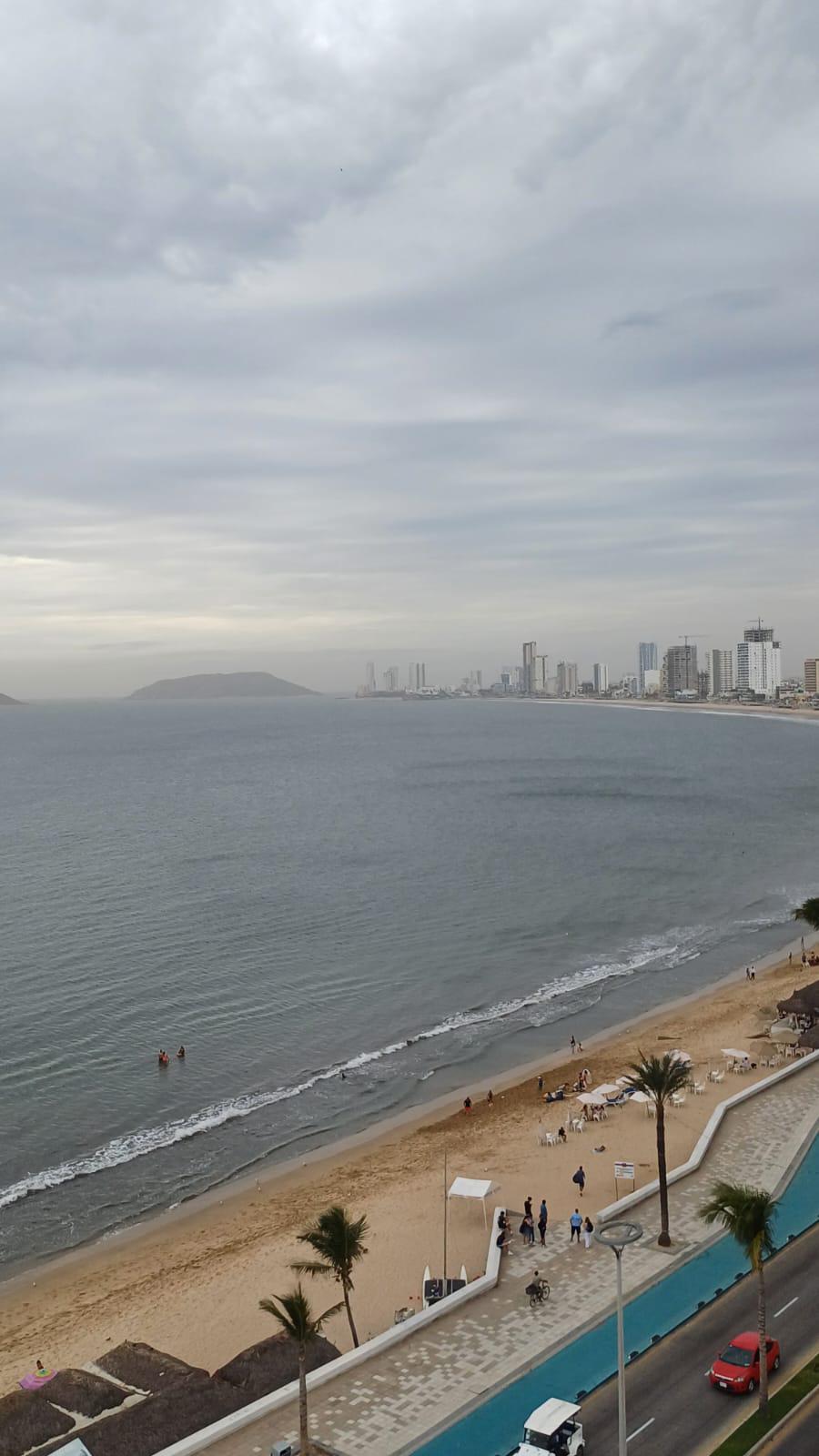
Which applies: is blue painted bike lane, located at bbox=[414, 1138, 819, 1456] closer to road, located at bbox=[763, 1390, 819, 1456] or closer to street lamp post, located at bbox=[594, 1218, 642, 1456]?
street lamp post, located at bbox=[594, 1218, 642, 1456]

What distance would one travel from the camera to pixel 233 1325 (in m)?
23.8

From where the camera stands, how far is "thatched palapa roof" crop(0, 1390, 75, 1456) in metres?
17.4

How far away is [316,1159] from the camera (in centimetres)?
3278

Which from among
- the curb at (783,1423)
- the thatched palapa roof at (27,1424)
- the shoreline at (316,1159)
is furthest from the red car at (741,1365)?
the shoreline at (316,1159)

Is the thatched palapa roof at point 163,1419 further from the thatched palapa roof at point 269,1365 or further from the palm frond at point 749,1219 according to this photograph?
the palm frond at point 749,1219

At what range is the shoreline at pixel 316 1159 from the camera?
27500mm

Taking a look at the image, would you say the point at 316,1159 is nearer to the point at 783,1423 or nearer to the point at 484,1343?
the point at 484,1343

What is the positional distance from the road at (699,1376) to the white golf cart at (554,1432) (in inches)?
19.7

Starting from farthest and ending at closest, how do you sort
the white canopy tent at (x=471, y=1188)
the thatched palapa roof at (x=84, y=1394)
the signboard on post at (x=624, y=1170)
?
Result: the white canopy tent at (x=471, y=1188) → the signboard on post at (x=624, y=1170) → the thatched palapa roof at (x=84, y=1394)

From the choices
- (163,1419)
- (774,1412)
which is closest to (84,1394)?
(163,1419)

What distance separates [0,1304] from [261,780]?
377 ft

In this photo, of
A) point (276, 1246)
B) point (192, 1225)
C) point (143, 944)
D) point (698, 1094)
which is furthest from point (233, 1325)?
point (143, 944)

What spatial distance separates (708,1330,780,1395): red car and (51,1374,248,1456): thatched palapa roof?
7.81 meters

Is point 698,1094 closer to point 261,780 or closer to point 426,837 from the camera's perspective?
point 426,837
